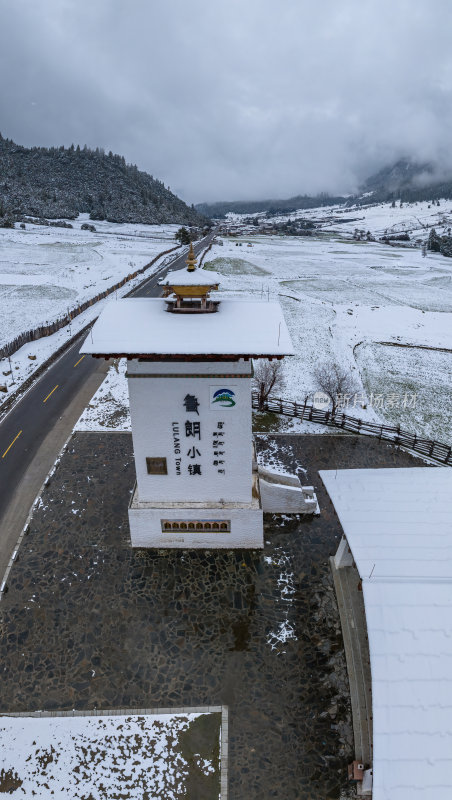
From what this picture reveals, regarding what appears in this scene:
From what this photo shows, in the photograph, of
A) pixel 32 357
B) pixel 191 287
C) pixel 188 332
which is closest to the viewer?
pixel 188 332

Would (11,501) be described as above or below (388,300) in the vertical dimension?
below

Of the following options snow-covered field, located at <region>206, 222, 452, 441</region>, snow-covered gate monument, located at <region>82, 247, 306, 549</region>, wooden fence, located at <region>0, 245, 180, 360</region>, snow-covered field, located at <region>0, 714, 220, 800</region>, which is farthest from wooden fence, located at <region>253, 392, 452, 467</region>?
wooden fence, located at <region>0, 245, 180, 360</region>

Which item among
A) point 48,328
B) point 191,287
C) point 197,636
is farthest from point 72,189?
point 197,636

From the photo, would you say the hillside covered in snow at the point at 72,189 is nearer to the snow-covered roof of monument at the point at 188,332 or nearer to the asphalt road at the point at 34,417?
the asphalt road at the point at 34,417

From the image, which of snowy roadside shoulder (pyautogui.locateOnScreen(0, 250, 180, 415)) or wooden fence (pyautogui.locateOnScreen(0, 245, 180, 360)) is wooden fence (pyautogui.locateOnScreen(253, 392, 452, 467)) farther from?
wooden fence (pyautogui.locateOnScreen(0, 245, 180, 360))

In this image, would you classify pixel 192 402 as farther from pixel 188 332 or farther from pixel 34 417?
pixel 34 417

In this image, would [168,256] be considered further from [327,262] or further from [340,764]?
[340,764]

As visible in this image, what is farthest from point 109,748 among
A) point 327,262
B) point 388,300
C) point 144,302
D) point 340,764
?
point 327,262
